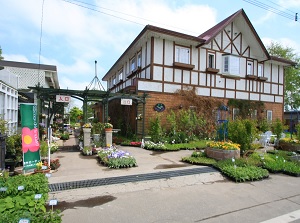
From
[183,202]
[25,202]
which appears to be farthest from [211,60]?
[25,202]

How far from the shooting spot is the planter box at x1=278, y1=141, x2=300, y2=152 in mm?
10978

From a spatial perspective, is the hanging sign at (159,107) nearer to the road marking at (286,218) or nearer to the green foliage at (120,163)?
the green foliage at (120,163)

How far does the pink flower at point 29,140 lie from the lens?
5.43 m

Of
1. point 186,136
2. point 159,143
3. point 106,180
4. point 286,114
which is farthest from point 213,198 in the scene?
point 286,114

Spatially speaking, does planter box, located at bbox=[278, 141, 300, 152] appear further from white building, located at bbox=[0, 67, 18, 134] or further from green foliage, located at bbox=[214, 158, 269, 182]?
white building, located at bbox=[0, 67, 18, 134]

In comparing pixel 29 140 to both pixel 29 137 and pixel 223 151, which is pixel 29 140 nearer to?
pixel 29 137

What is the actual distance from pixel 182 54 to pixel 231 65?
4.48 meters

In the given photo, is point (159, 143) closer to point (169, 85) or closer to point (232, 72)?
point (169, 85)

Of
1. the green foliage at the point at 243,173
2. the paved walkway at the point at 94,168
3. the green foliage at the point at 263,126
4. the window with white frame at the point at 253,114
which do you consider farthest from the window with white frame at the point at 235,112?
the green foliage at the point at 243,173

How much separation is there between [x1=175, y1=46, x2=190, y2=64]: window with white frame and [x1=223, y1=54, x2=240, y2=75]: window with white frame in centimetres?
348

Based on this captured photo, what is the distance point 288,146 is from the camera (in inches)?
445

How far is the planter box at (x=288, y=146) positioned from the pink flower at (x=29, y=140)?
12.4 meters

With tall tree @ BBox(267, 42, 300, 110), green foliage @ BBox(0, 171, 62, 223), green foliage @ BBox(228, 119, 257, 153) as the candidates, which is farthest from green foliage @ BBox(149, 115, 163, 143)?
tall tree @ BBox(267, 42, 300, 110)

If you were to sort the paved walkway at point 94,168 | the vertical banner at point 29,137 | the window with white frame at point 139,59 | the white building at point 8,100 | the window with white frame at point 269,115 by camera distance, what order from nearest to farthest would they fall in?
the vertical banner at point 29,137 → the paved walkway at point 94,168 → the white building at point 8,100 → the window with white frame at point 139,59 → the window with white frame at point 269,115
